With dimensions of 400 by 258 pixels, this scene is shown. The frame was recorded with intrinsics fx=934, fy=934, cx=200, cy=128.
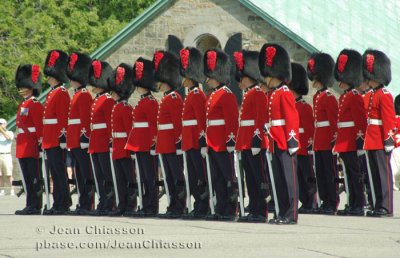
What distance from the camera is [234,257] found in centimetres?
778

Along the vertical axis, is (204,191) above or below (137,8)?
below

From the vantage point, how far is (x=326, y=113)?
13.0 metres

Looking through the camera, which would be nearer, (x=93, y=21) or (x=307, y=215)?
(x=307, y=215)

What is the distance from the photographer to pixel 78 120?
13023mm

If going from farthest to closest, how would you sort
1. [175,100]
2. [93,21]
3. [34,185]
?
[93,21] < [34,185] < [175,100]

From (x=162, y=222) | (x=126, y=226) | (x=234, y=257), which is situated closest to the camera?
(x=234, y=257)

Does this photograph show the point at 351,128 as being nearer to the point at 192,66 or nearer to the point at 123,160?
the point at 192,66

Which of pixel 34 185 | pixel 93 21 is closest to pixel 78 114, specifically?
pixel 34 185

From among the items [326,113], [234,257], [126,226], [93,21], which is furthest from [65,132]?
[93,21]

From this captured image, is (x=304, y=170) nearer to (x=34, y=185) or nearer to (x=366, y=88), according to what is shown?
(x=366, y=88)

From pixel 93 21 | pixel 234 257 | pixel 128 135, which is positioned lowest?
pixel 234 257

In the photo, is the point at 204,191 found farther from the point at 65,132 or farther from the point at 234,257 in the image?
the point at 234,257

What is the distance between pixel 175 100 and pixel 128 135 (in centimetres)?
94

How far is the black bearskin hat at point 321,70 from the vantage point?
43.5 ft
